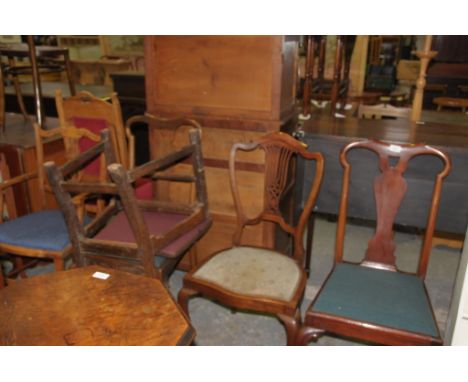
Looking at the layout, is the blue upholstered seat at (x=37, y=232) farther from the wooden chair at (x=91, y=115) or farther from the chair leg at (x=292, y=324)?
the chair leg at (x=292, y=324)

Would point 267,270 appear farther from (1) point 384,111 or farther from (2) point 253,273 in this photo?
(1) point 384,111

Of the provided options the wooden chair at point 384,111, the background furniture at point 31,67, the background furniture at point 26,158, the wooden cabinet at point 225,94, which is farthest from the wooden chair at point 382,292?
the background furniture at point 31,67

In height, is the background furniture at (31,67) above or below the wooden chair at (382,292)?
above

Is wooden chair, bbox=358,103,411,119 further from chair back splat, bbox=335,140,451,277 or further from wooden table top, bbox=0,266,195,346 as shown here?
wooden table top, bbox=0,266,195,346

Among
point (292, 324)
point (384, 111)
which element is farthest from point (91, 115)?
point (384, 111)

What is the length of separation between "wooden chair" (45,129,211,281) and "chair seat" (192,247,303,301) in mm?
163

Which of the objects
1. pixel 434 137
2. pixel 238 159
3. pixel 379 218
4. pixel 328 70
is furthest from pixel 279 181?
pixel 328 70

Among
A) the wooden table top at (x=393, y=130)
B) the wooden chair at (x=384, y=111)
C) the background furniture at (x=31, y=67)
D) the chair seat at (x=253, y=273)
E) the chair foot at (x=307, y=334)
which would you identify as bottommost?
the chair foot at (x=307, y=334)

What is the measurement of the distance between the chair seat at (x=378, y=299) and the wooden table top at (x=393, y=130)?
0.66 m

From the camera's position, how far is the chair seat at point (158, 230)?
1.80 meters

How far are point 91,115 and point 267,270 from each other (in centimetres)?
137

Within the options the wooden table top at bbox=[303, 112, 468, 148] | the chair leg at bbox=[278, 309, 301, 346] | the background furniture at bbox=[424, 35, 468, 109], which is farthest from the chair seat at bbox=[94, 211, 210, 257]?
the background furniture at bbox=[424, 35, 468, 109]

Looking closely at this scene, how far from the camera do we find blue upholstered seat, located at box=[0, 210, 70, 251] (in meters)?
1.91

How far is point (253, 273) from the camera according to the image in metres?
1.73
